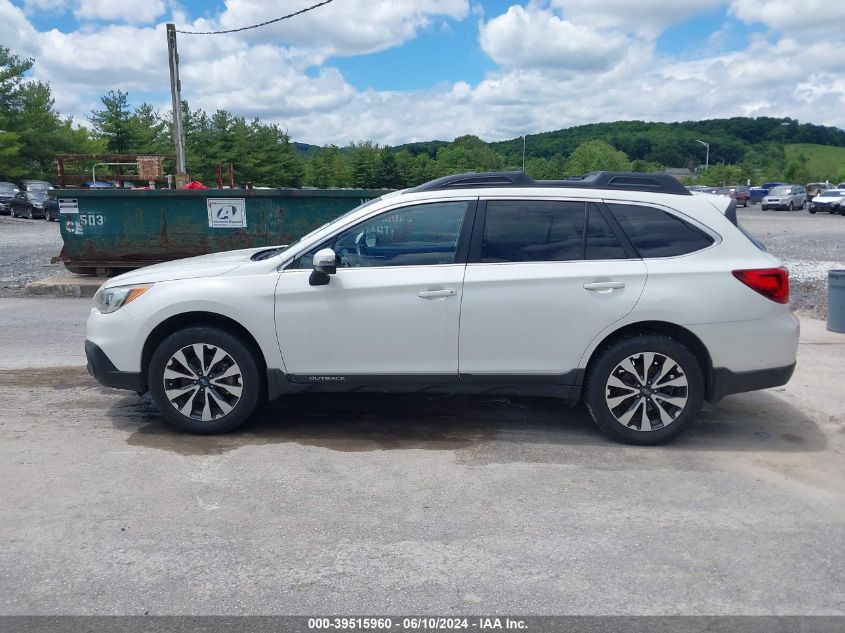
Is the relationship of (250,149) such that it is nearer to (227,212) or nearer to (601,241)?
(227,212)

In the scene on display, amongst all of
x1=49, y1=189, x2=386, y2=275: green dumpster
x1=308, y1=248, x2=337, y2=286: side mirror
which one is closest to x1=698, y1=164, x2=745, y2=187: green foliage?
x1=49, y1=189, x2=386, y2=275: green dumpster

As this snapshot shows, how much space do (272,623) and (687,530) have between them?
2.22m

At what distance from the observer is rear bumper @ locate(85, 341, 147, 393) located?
217 inches

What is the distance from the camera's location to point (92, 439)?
545 centimetres

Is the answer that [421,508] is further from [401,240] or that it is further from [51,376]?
[51,376]

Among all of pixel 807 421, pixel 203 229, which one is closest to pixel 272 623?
pixel 807 421

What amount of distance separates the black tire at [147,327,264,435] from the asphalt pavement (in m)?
0.12

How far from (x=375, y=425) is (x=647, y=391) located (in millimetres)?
1995

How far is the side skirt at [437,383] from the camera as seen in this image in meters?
5.37

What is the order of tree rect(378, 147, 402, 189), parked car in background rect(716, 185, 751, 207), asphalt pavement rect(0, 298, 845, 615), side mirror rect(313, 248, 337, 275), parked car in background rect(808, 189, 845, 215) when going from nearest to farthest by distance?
asphalt pavement rect(0, 298, 845, 615) < side mirror rect(313, 248, 337, 275) < tree rect(378, 147, 402, 189) < parked car in background rect(808, 189, 845, 215) < parked car in background rect(716, 185, 751, 207)

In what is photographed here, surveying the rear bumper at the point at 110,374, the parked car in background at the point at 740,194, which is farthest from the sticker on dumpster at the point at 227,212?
the parked car in background at the point at 740,194

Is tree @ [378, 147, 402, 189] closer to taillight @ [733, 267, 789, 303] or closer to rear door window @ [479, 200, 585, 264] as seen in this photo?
rear door window @ [479, 200, 585, 264]

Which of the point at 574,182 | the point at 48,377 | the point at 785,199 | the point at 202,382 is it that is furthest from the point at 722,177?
the point at 202,382

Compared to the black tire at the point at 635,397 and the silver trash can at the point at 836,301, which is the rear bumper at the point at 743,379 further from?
the silver trash can at the point at 836,301
